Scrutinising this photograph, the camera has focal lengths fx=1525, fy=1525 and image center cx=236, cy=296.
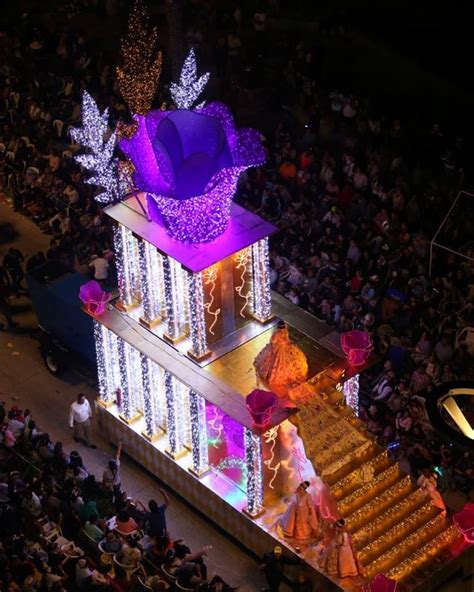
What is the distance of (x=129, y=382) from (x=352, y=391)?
4.12 m

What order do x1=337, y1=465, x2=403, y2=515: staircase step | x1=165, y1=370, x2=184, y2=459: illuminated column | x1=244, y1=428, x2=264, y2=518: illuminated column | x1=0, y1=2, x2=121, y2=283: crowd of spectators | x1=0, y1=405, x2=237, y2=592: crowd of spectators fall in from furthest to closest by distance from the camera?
1. x1=0, y1=2, x2=121, y2=283: crowd of spectators
2. x1=165, y1=370, x2=184, y2=459: illuminated column
3. x1=244, y1=428, x2=264, y2=518: illuminated column
4. x1=337, y1=465, x2=403, y2=515: staircase step
5. x1=0, y1=405, x2=237, y2=592: crowd of spectators


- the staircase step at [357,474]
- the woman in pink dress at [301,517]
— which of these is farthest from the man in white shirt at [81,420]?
the staircase step at [357,474]

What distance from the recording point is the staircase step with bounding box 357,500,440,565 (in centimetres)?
2458

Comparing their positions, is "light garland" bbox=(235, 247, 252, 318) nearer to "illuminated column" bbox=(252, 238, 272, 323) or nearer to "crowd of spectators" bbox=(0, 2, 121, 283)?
"illuminated column" bbox=(252, 238, 272, 323)

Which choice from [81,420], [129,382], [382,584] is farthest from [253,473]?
[81,420]

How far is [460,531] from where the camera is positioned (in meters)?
25.1

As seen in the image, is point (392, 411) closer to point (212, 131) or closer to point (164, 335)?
point (164, 335)

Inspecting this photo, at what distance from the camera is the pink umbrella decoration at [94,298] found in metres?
27.3

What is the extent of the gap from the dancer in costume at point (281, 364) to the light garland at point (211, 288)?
3.53ft

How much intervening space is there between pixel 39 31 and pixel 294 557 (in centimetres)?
1935

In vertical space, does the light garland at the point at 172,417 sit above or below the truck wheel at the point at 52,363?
above

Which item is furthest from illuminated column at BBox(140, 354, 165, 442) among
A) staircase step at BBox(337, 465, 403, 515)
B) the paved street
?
staircase step at BBox(337, 465, 403, 515)

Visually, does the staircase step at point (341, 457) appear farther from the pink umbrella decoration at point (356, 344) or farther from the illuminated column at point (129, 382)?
the illuminated column at point (129, 382)

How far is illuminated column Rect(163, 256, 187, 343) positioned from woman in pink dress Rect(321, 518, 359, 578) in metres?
4.51
